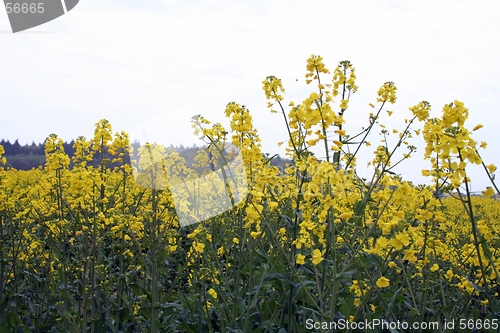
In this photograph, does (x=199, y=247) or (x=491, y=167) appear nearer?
(x=491, y=167)

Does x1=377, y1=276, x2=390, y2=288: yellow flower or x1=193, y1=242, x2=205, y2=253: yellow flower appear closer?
x1=377, y1=276, x2=390, y2=288: yellow flower

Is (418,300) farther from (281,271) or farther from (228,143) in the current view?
(228,143)

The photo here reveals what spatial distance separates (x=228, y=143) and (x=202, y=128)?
281 millimetres

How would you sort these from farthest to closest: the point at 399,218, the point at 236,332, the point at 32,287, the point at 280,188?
1. the point at 32,287
2. the point at 280,188
3. the point at 236,332
4. the point at 399,218

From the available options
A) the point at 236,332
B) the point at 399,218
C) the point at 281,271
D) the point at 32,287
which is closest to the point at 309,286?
the point at 281,271

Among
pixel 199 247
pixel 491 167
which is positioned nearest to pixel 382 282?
pixel 491 167

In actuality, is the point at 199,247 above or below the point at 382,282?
above

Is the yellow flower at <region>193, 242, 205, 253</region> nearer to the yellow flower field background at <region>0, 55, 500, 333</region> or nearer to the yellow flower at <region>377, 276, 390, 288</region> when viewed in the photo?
the yellow flower field background at <region>0, 55, 500, 333</region>

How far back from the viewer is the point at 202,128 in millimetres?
3711

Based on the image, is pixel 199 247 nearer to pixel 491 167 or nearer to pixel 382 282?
pixel 382 282

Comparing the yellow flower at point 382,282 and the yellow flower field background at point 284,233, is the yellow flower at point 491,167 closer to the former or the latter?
the yellow flower field background at point 284,233

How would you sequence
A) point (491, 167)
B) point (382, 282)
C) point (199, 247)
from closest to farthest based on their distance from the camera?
1. point (382, 282)
2. point (491, 167)
3. point (199, 247)

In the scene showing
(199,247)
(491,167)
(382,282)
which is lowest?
(382,282)

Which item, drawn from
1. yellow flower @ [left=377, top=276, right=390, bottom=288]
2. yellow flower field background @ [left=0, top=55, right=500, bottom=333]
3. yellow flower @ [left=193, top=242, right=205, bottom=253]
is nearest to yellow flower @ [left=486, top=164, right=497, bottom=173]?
yellow flower field background @ [left=0, top=55, right=500, bottom=333]
